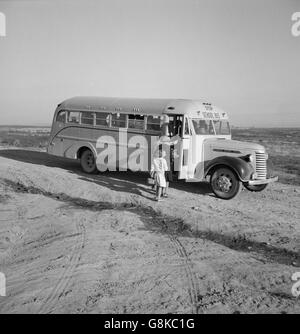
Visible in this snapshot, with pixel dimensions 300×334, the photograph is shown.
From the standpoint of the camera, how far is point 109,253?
21.7ft

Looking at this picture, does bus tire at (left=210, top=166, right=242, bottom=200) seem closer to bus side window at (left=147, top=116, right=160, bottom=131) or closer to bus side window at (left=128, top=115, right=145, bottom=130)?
bus side window at (left=147, top=116, right=160, bottom=131)

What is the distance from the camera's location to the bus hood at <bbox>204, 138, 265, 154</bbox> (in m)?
10.2

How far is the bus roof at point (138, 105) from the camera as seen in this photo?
433 inches

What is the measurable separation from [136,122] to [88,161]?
114 inches

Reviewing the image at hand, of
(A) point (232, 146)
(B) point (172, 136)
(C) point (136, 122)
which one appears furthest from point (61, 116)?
(A) point (232, 146)

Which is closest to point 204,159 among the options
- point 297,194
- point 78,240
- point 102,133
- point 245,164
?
point 245,164

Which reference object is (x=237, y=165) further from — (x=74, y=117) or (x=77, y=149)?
(x=74, y=117)

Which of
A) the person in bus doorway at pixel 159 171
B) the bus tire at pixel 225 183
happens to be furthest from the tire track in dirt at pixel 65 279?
the bus tire at pixel 225 183

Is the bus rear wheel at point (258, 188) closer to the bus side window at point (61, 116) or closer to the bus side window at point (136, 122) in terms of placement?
the bus side window at point (136, 122)

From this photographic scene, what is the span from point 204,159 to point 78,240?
505 cm

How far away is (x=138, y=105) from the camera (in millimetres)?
12000

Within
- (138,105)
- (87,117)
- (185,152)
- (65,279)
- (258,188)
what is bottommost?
(65,279)

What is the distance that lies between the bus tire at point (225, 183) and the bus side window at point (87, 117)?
5.31 m

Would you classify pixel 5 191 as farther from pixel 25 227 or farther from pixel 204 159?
pixel 204 159
